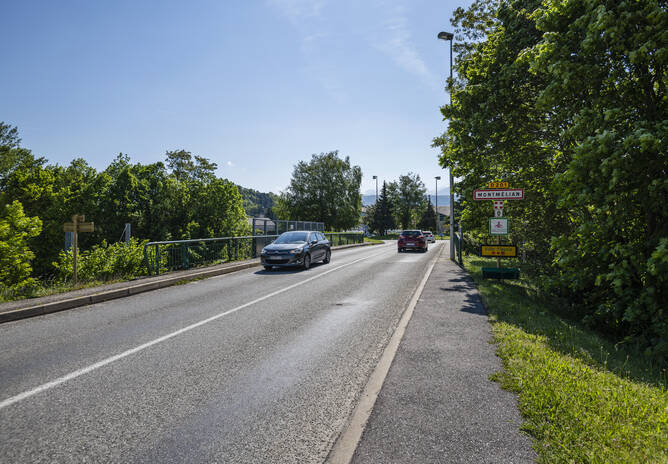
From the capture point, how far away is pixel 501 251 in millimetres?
10609

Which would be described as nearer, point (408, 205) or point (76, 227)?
point (76, 227)

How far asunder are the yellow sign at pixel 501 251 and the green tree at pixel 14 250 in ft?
42.4

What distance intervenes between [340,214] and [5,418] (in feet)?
185

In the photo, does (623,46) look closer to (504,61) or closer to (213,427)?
(504,61)

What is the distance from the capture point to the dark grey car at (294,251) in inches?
577

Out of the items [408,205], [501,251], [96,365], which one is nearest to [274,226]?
[501,251]

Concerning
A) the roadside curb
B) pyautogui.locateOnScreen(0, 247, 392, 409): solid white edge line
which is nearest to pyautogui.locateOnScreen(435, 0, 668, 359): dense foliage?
pyautogui.locateOnScreen(0, 247, 392, 409): solid white edge line

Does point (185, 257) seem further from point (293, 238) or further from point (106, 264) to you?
point (293, 238)

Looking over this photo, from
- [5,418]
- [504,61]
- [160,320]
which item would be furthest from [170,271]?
[504,61]

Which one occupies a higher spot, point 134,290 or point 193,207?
point 193,207

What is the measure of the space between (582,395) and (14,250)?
1327 cm

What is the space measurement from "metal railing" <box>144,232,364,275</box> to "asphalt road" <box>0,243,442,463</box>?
4.26m

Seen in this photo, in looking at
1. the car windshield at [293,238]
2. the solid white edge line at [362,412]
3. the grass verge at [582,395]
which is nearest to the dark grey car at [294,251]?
the car windshield at [293,238]

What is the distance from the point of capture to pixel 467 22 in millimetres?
18344
